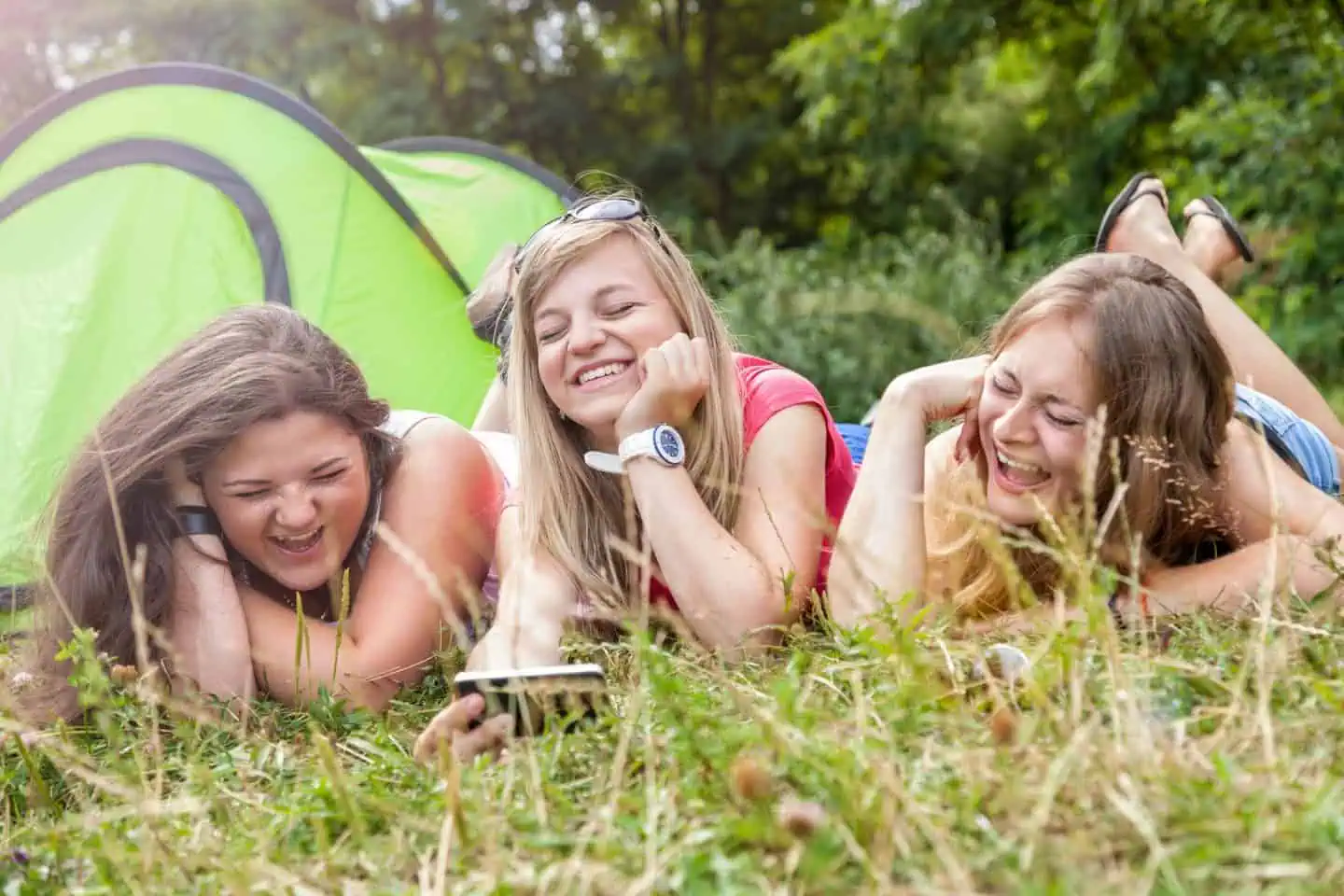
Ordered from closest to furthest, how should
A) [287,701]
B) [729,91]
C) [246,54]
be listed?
[287,701], [246,54], [729,91]

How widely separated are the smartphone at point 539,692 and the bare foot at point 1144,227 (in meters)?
2.35

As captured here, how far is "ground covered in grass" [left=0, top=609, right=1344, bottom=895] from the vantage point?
111 centimetres

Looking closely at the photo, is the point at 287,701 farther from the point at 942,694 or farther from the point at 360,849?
the point at 942,694

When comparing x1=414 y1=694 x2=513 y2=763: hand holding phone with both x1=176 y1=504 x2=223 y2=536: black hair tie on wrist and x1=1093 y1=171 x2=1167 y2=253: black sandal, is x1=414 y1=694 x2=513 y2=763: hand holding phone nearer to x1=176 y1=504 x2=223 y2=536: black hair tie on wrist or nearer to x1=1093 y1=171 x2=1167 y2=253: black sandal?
x1=176 y1=504 x2=223 y2=536: black hair tie on wrist

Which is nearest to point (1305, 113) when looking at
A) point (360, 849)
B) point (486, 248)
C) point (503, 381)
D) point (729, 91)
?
point (486, 248)

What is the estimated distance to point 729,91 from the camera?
1191 cm

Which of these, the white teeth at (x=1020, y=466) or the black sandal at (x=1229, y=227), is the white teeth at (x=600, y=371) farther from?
the black sandal at (x=1229, y=227)

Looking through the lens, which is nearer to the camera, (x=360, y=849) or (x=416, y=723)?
(x=360, y=849)

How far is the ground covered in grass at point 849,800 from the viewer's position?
111 centimetres

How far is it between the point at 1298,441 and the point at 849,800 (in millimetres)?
2049

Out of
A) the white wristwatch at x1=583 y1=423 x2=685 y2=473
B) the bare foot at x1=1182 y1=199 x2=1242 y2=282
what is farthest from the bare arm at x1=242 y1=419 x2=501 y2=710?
the bare foot at x1=1182 y1=199 x2=1242 y2=282

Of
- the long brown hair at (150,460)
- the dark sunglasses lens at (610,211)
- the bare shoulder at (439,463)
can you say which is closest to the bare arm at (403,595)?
the bare shoulder at (439,463)

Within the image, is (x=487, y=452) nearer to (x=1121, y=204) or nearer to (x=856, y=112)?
(x=1121, y=204)

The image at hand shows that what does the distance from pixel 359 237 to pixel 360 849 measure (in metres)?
3.05
